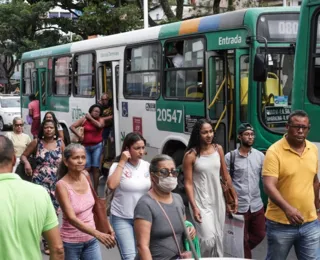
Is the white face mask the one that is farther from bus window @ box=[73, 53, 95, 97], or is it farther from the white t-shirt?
bus window @ box=[73, 53, 95, 97]

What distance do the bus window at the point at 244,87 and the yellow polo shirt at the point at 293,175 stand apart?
3.34 m

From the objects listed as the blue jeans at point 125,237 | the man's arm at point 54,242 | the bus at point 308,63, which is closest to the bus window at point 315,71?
the bus at point 308,63

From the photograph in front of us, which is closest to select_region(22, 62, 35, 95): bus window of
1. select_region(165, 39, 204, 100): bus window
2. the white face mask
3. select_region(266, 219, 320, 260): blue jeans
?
select_region(165, 39, 204, 100): bus window

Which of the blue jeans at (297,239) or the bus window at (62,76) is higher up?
the bus window at (62,76)

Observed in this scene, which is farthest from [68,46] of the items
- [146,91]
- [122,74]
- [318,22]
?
[318,22]

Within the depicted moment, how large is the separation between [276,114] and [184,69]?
1962mm

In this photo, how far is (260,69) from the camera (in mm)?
7656


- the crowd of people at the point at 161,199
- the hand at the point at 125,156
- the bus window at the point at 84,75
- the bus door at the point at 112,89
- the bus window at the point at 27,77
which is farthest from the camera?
the bus window at the point at 27,77

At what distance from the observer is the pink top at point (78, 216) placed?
4.99 meters

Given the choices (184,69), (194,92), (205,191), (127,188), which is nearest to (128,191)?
(127,188)

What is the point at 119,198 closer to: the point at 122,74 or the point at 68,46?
the point at 122,74

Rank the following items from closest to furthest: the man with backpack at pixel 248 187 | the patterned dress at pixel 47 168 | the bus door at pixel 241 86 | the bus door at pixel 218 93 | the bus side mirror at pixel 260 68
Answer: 1. the man with backpack at pixel 248 187
2. the patterned dress at pixel 47 168
3. the bus side mirror at pixel 260 68
4. the bus door at pixel 241 86
5. the bus door at pixel 218 93

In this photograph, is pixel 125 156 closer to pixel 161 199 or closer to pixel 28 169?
pixel 161 199

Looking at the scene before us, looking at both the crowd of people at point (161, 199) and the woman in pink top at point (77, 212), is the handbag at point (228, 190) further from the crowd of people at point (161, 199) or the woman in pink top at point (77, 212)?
the woman in pink top at point (77, 212)
